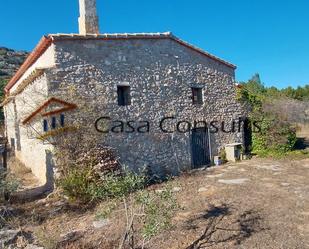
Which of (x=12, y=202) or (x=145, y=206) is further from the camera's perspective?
(x=12, y=202)

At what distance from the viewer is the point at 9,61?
4181 cm

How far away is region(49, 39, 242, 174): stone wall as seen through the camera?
1098 cm

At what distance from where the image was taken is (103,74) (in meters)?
11.4

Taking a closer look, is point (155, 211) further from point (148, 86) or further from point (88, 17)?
point (88, 17)

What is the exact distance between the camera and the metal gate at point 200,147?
538 inches

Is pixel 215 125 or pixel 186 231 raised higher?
pixel 215 125

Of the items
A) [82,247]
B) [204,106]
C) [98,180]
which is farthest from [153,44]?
[82,247]

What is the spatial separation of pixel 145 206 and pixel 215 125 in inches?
354

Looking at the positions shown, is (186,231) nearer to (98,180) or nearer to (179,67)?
(98,180)

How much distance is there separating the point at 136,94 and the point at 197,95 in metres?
3.11

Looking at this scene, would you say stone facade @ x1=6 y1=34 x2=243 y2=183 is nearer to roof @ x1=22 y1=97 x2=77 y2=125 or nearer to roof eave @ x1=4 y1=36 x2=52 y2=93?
roof @ x1=22 y1=97 x2=77 y2=125

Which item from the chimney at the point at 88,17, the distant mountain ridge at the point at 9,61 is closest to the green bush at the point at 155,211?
the chimney at the point at 88,17

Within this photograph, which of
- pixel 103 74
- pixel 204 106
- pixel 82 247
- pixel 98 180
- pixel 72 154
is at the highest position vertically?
pixel 103 74

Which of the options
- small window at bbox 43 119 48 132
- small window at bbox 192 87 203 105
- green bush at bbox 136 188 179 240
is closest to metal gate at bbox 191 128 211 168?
small window at bbox 192 87 203 105
